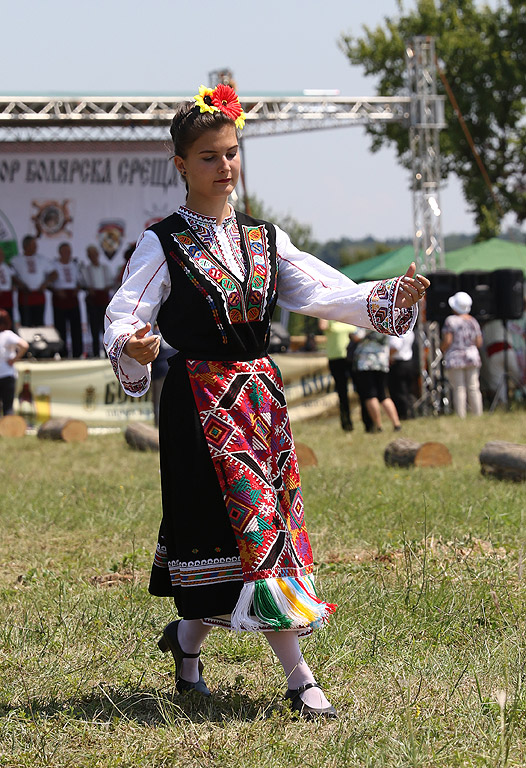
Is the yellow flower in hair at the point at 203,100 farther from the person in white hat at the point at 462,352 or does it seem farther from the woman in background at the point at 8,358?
the person in white hat at the point at 462,352

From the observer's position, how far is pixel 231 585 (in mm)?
3346

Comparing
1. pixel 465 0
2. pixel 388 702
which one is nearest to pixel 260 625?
pixel 388 702

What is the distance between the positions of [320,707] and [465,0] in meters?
28.2

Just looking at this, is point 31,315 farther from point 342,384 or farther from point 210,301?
point 210,301

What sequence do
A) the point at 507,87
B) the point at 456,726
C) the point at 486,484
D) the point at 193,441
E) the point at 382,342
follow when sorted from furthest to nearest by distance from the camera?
the point at 507,87
the point at 382,342
the point at 486,484
the point at 193,441
the point at 456,726

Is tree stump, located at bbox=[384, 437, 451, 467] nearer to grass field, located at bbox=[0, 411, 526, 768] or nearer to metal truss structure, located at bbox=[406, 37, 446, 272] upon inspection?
grass field, located at bbox=[0, 411, 526, 768]

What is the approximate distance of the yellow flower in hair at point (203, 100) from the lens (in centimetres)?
341

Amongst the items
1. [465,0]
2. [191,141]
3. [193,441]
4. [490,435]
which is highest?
[465,0]

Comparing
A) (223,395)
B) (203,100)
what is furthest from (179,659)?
(203,100)

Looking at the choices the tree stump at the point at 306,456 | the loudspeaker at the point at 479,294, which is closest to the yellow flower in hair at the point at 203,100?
the tree stump at the point at 306,456

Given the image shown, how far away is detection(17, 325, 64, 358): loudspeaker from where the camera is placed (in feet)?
52.4

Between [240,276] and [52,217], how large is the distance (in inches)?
539

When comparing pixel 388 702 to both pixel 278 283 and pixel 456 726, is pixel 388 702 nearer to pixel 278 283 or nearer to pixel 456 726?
pixel 456 726

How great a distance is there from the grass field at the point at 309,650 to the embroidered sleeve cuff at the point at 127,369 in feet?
1.37
